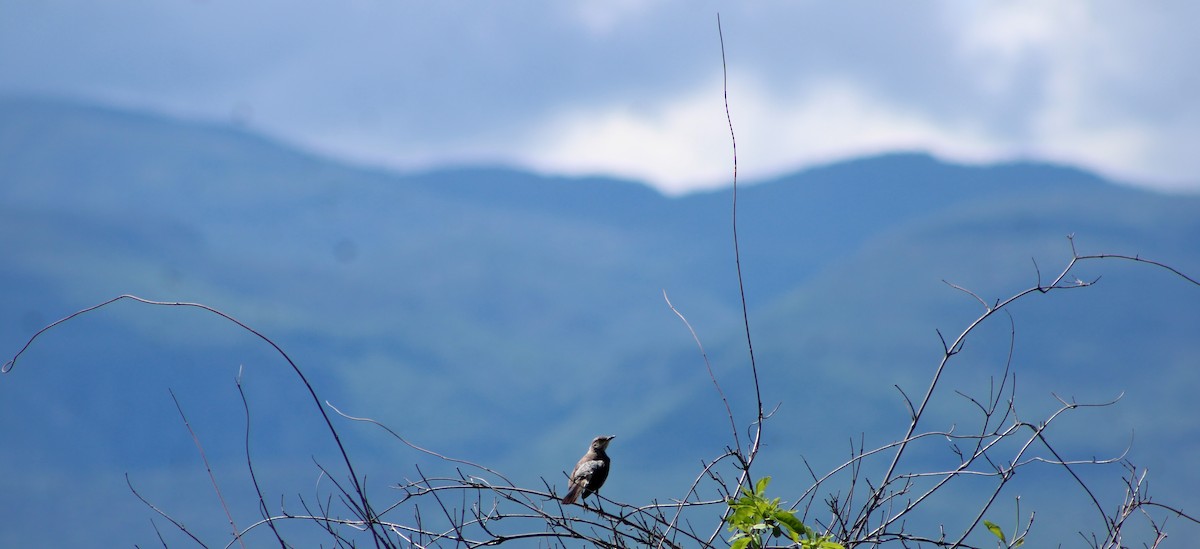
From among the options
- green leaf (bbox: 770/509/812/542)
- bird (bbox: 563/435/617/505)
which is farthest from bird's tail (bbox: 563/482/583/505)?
green leaf (bbox: 770/509/812/542)

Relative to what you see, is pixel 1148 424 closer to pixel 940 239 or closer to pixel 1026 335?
pixel 1026 335

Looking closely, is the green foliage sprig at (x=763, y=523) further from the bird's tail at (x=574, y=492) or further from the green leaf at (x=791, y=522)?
the bird's tail at (x=574, y=492)

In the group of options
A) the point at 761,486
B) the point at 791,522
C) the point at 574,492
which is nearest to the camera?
the point at 791,522

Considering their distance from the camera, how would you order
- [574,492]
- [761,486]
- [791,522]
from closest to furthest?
[791,522] < [761,486] < [574,492]

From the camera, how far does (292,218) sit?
7700cm

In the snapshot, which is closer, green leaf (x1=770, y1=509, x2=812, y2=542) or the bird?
green leaf (x1=770, y1=509, x2=812, y2=542)

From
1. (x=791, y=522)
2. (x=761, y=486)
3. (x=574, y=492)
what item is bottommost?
(x=791, y=522)

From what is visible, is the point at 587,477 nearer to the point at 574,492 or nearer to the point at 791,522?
the point at 574,492

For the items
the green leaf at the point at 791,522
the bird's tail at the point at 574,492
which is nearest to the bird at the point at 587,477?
the bird's tail at the point at 574,492

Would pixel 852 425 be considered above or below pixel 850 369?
below

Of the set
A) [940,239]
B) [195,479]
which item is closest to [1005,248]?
[940,239]

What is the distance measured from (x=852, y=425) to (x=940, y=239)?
16.8m

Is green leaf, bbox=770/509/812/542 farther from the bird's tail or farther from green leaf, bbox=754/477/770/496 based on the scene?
the bird's tail

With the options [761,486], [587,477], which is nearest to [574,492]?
[587,477]
